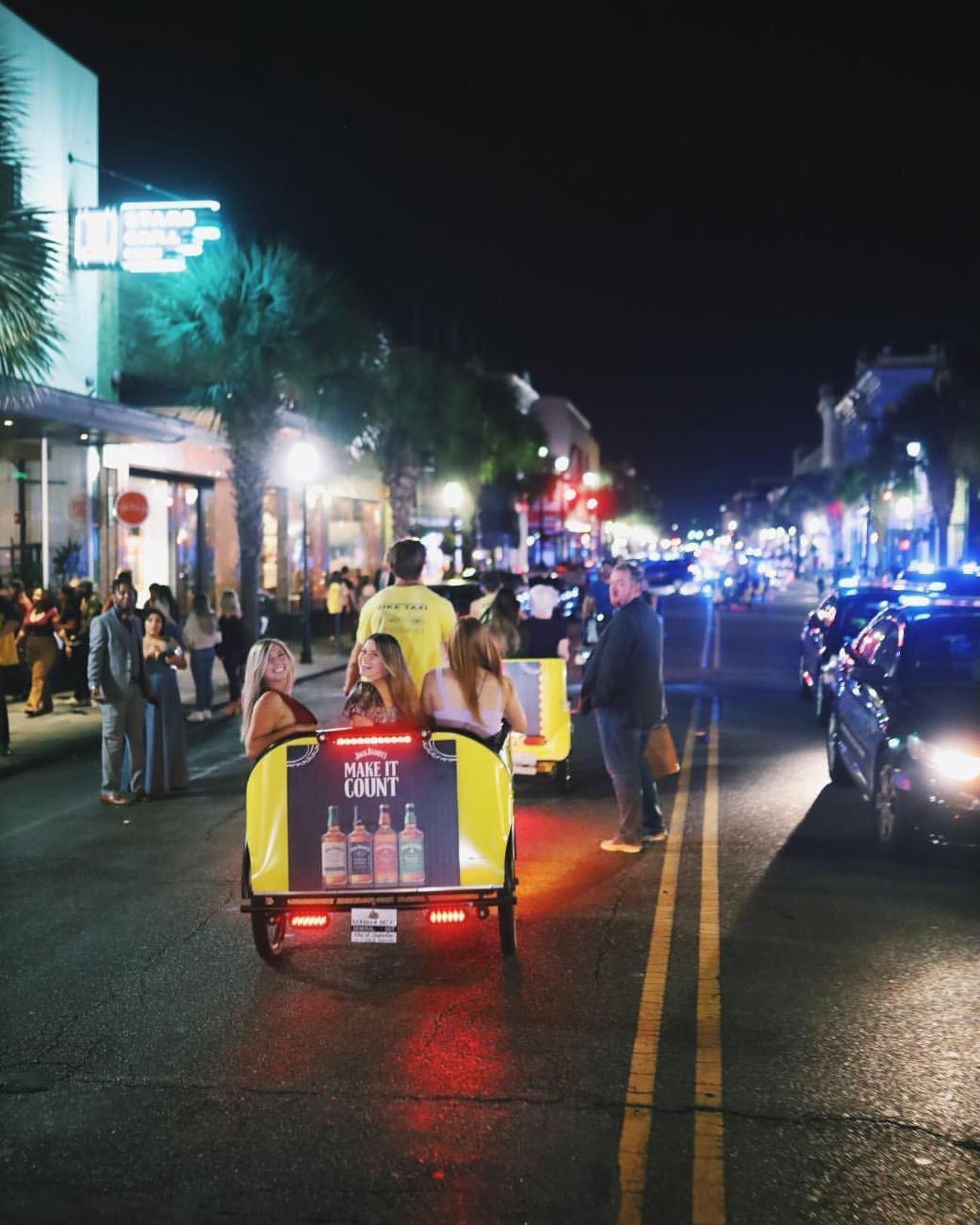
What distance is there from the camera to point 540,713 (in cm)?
1169

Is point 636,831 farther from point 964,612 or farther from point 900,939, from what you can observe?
point 964,612

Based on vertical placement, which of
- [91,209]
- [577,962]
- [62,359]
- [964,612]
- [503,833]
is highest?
[91,209]

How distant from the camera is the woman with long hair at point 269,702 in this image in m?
7.11

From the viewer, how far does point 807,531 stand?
133500 millimetres

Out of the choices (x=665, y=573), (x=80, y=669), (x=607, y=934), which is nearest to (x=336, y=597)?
(x=80, y=669)

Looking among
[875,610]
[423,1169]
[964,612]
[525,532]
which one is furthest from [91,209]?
[525,532]

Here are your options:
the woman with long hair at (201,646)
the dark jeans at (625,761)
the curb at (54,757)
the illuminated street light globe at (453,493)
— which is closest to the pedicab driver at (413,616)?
the dark jeans at (625,761)

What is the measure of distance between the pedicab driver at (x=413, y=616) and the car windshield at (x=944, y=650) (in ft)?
12.4

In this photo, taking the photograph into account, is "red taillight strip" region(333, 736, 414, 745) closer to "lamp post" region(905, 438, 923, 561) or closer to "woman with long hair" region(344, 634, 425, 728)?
"woman with long hair" region(344, 634, 425, 728)

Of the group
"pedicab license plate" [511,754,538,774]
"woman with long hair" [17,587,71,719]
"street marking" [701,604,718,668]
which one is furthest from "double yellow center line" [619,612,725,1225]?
"street marking" [701,604,718,668]

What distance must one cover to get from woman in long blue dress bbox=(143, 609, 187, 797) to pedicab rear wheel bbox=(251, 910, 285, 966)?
5.07 metres

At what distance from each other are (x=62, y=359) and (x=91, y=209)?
2.52 meters

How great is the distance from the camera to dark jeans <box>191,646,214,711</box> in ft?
57.7

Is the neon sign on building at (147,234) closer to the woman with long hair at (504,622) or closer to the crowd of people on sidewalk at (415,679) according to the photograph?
the crowd of people on sidewalk at (415,679)
